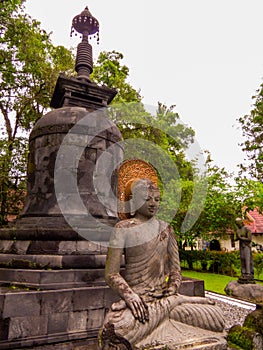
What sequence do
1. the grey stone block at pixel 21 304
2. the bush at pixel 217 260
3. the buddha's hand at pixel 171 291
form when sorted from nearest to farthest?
the buddha's hand at pixel 171 291, the grey stone block at pixel 21 304, the bush at pixel 217 260

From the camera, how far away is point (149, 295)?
10.4 feet

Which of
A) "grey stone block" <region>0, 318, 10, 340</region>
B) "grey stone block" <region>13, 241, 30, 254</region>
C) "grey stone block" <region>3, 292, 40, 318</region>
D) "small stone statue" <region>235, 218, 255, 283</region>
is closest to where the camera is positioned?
"grey stone block" <region>0, 318, 10, 340</region>

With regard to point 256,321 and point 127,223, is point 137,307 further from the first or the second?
point 256,321

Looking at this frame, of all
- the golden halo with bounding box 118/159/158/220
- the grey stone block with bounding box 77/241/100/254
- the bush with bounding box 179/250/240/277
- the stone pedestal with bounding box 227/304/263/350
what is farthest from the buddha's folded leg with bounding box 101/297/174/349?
the bush with bounding box 179/250/240/277

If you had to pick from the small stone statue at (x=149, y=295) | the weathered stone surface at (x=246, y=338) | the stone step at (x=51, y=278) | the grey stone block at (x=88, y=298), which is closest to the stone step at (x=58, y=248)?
the stone step at (x=51, y=278)

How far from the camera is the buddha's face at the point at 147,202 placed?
3.43 metres

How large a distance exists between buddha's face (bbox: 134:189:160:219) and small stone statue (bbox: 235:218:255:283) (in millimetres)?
7750

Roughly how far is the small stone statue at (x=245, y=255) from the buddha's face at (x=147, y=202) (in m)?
7.75

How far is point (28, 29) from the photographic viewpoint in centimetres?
1365

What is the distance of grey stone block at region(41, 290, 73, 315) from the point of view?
4.44 m

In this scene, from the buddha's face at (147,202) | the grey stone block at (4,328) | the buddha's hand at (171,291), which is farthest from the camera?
the grey stone block at (4,328)

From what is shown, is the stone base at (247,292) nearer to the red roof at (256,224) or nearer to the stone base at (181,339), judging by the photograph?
the stone base at (181,339)

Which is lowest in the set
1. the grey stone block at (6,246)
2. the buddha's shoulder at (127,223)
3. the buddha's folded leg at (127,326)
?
the buddha's folded leg at (127,326)

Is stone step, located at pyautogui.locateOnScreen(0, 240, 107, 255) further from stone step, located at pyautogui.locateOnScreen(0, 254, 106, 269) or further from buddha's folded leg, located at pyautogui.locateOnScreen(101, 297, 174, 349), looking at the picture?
buddha's folded leg, located at pyautogui.locateOnScreen(101, 297, 174, 349)
